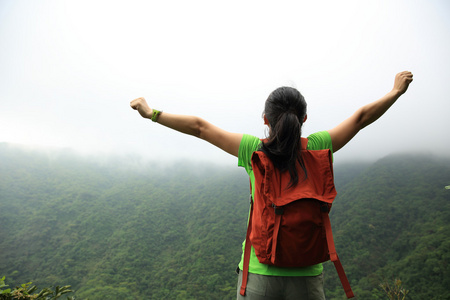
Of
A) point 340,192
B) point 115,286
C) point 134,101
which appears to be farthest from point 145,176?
point 134,101

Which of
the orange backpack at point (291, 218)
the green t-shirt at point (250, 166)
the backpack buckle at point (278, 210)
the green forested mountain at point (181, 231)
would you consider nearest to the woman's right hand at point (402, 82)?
the green t-shirt at point (250, 166)

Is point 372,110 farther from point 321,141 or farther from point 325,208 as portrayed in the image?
point 325,208

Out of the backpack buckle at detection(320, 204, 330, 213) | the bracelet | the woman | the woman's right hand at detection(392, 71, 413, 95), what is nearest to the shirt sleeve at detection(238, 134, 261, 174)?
the woman

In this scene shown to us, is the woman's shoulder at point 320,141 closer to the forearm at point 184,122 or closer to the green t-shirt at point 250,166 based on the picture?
the green t-shirt at point 250,166

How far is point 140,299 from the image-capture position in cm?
2848

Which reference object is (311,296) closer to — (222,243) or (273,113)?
(273,113)

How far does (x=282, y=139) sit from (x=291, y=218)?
38 cm

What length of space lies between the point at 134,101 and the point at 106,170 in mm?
73684

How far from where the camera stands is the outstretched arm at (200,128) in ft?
4.95

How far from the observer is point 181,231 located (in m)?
43.1

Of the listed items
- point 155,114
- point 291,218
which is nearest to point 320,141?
point 291,218

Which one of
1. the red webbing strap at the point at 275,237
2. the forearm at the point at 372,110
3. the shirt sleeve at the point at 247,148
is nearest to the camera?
the red webbing strap at the point at 275,237

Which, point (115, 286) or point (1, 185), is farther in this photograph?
point (1, 185)

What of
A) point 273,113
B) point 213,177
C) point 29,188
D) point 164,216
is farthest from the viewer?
point 213,177
